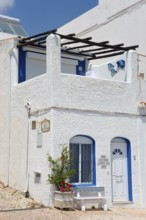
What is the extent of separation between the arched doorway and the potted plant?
2267 millimetres

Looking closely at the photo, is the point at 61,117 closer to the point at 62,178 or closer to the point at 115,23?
the point at 62,178

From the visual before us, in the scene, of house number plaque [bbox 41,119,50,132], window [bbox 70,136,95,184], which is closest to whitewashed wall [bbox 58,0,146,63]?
window [bbox 70,136,95,184]

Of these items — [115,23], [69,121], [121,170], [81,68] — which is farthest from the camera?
[115,23]

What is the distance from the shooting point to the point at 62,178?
1330 cm

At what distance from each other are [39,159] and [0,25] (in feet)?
36.7

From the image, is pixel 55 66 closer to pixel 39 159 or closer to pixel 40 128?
pixel 40 128

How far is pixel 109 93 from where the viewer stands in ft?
51.1

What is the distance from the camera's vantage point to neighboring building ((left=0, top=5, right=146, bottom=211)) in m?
14.2

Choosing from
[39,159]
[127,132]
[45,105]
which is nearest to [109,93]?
[127,132]

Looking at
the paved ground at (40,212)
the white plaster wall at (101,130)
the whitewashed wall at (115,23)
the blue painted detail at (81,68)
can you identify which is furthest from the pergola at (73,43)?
the paved ground at (40,212)

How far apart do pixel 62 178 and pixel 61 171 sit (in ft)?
0.84

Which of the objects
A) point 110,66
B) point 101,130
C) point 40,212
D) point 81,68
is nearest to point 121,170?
point 101,130

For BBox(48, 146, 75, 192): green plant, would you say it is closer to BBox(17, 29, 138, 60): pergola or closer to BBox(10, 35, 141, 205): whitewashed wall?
BBox(10, 35, 141, 205): whitewashed wall

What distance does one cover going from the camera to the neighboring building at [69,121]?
1421 centimetres
